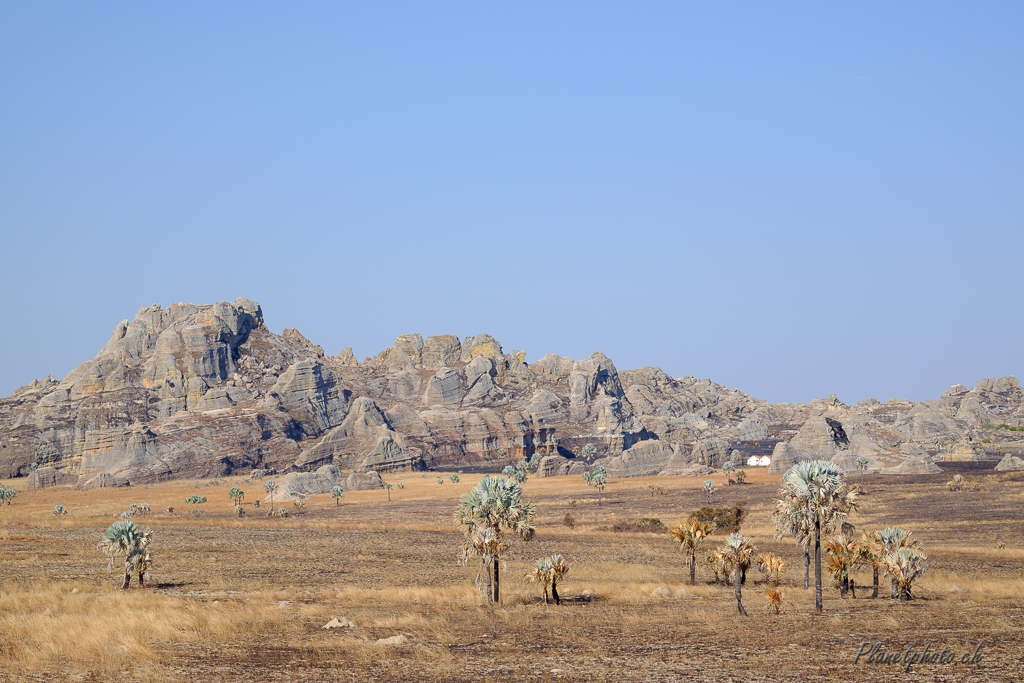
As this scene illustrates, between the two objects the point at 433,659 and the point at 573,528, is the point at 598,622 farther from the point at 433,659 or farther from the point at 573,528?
the point at 573,528

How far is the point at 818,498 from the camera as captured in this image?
31219 mm

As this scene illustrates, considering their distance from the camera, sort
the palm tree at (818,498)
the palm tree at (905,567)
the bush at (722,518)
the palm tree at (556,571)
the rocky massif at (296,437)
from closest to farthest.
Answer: the palm tree at (818,498)
the palm tree at (905,567)
the palm tree at (556,571)
the bush at (722,518)
the rocky massif at (296,437)

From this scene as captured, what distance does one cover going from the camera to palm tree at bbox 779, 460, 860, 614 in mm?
31188

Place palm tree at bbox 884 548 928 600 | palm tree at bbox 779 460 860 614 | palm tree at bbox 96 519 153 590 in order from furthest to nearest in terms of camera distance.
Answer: palm tree at bbox 96 519 153 590
palm tree at bbox 884 548 928 600
palm tree at bbox 779 460 860 614

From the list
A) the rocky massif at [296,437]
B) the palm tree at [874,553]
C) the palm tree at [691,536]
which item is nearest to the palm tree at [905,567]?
the palm tree at [874,553]

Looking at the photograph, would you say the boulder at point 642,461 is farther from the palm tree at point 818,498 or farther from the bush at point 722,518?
the palm tree at point 818,498

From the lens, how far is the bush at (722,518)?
6781 centimetres

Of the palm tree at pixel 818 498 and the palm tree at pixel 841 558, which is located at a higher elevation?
the palm tree at pixel 818 498

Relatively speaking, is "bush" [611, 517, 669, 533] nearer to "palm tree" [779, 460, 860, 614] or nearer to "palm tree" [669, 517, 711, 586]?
"palm tree" [669, 517, 711, 586]

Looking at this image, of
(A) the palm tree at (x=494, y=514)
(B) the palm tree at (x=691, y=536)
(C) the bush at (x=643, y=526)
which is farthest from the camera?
(C) the bush at (x=643, y=526)

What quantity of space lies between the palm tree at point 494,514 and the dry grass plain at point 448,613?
9.58 ft

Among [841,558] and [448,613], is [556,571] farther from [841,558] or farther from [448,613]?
[841,558]

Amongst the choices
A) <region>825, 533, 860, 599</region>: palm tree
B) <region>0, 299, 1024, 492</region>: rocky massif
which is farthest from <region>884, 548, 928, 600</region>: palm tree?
<region>0, 299, 1024, 492</region>: rocky massif

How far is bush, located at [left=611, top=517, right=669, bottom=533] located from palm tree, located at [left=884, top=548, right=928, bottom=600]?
34.4 metres
